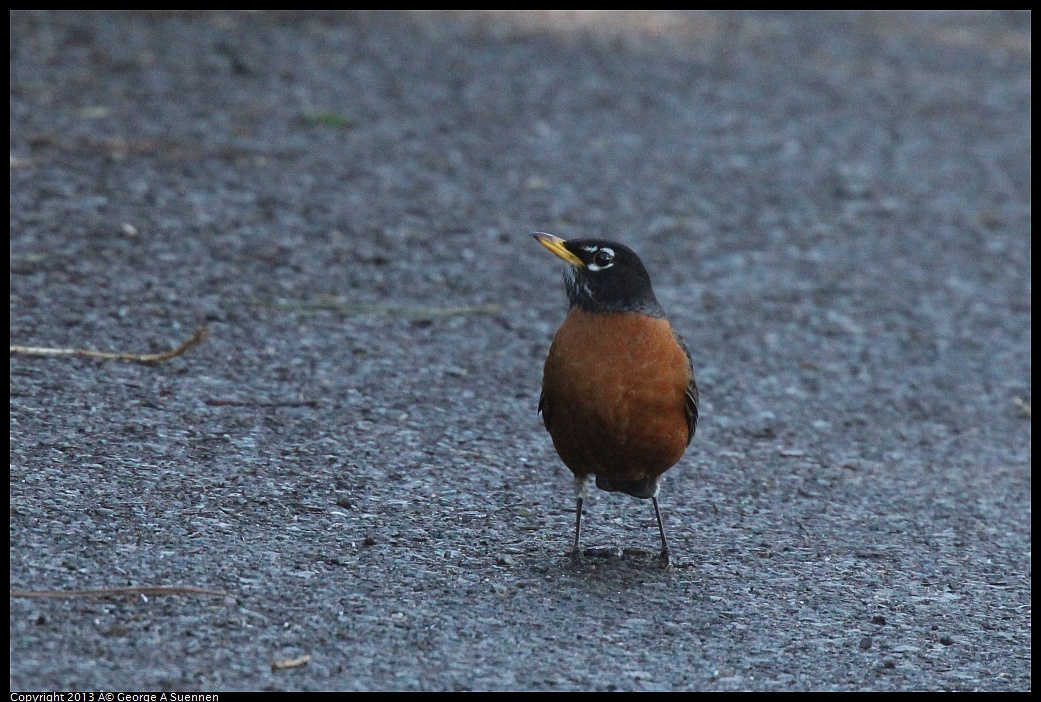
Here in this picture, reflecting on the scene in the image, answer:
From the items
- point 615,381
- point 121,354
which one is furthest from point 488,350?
point 615,381

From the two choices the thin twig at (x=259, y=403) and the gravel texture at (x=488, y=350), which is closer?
the gravel texture at (x=488, y=350)

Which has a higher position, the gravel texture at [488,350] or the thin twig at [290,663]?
the thin twig at [290,663]

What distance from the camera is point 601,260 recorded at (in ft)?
16.6

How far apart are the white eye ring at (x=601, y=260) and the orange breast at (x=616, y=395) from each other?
0.18 m

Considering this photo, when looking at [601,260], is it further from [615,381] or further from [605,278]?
[615,381]

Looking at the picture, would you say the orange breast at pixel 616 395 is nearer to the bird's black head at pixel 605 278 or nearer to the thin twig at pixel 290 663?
the bird's black head at pixel 605 278

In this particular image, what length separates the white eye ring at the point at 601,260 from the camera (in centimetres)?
505

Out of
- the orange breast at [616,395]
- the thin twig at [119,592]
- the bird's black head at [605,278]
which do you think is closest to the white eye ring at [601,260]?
the bird's black head at [605,278]

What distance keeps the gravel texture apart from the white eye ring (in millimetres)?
1033

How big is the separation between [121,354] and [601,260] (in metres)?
2.38

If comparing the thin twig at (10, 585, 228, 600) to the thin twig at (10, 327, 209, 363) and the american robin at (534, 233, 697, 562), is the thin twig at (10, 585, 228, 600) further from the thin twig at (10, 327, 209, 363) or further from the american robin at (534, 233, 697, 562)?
the thin twig at (10, 327, 209, 363)

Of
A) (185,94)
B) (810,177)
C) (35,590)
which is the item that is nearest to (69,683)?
(35,590)

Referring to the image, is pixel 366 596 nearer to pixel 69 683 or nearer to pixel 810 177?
pixel 69 683

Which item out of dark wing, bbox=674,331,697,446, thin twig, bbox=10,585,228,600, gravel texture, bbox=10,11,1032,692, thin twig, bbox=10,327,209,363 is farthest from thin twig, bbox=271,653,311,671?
thin twig, bbox=10,327,209,363
